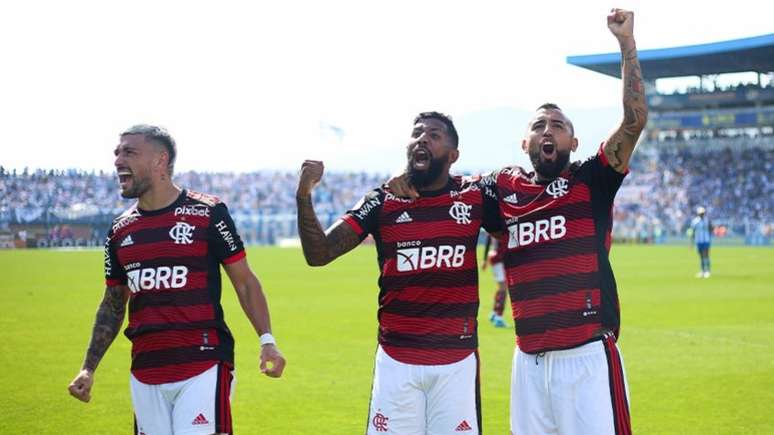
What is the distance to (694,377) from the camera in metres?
12.6

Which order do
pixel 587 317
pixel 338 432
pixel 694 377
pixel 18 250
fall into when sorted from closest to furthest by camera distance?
pixel 587 317
pixel 338 432
pixel 694 377
pixel 18 250

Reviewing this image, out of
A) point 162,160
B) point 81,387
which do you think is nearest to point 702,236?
point 162,160

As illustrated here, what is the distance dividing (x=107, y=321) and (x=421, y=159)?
224 cm

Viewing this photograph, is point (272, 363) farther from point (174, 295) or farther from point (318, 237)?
point (318, 237)

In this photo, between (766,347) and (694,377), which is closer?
(694,377)

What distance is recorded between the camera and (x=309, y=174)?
5.73m

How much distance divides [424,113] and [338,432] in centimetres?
446

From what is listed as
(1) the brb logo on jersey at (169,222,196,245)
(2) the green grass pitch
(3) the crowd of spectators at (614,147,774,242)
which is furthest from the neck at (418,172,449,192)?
(3) the crowd of spectators at (614,147,774,242)

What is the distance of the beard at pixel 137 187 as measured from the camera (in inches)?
232

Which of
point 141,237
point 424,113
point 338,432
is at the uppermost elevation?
point 424,113

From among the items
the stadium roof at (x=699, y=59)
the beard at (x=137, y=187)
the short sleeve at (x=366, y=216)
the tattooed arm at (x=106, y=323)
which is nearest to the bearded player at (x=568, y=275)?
the short sleeve at (x=366, y=216)

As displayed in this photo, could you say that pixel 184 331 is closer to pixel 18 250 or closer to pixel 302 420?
pixel 302 420

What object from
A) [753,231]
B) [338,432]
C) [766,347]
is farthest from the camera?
[753,231]

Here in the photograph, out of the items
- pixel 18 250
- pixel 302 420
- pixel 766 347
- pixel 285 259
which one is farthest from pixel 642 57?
pixel 302 420
